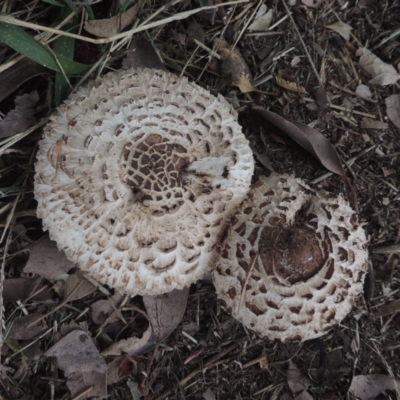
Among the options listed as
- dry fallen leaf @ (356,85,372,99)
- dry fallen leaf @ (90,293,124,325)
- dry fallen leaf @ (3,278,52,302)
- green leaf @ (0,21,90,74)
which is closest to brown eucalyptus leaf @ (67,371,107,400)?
dry fallen leaf @ (90,293,124,325)

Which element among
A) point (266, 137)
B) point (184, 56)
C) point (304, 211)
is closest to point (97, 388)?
point (304, 211)

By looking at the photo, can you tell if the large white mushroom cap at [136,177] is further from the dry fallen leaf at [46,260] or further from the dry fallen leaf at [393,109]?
the dry fallen leaf at [393,109]

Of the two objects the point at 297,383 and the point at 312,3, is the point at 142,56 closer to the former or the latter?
the point at 312,3

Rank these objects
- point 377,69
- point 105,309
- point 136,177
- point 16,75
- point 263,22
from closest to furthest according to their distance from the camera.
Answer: point 136,177, point 16,75, point 105,309, point 263,22, point 377,69

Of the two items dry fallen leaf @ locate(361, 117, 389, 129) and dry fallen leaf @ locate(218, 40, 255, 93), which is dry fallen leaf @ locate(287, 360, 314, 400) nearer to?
dry fallen leaf @ locate(361, 117, 389, 129)

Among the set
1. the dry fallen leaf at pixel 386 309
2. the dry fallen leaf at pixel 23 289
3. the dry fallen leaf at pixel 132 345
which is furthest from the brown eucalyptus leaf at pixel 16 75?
the dry fallen leaf at pixel 386 309

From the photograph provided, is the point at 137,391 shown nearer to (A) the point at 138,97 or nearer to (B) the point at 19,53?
(A) the point at 138,97

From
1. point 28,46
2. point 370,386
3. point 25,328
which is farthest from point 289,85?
point 25,328
